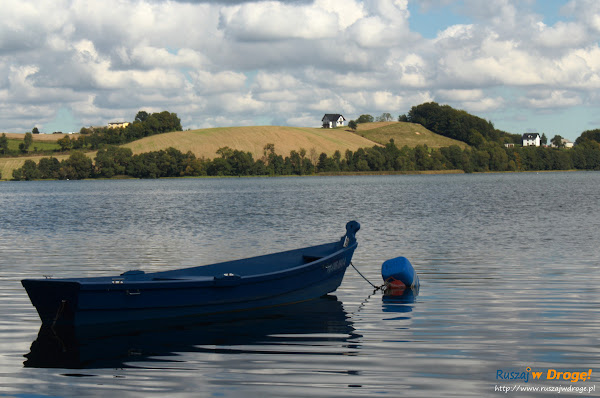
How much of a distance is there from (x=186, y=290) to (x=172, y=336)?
1221 mm

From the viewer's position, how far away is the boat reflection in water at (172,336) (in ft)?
45.7

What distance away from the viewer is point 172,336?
15.7 m

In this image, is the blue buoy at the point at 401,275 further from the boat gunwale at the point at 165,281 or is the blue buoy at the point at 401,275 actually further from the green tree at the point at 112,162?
the green tree at the point at 112,162

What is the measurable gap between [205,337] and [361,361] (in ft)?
13.5

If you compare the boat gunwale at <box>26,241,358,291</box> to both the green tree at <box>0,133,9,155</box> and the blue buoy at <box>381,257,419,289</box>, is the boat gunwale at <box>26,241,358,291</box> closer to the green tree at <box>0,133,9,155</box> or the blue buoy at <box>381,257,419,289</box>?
the blue buoy at <box>381,257,419,289</box>

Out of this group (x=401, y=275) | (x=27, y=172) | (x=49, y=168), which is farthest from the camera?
(x=49, y=168)

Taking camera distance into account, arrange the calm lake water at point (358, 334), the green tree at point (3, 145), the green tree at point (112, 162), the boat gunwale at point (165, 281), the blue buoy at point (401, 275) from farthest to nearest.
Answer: the green tree at point (3, 145)
the green tree at point (112, 162)
the blue buoy at point (401, 275)
the boat gunwale at point (165, 281)
the calm lake water at point (358, 334)

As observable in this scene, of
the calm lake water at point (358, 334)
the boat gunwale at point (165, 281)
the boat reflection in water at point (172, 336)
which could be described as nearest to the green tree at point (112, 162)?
the calm lake water at point (358, 334)

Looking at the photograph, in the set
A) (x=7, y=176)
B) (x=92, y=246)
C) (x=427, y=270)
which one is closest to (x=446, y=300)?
(x=427, y=270)

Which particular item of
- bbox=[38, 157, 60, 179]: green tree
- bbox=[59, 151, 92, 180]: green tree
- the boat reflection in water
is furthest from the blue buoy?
bbox=[38, 157, 60, 179]: green tree

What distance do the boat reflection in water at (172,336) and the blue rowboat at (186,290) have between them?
1.04 ft

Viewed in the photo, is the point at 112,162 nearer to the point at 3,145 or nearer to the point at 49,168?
the point at 49,168

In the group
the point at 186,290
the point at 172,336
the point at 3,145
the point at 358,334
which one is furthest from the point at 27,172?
the point at 358,334

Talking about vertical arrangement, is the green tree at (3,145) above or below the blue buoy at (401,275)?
above
